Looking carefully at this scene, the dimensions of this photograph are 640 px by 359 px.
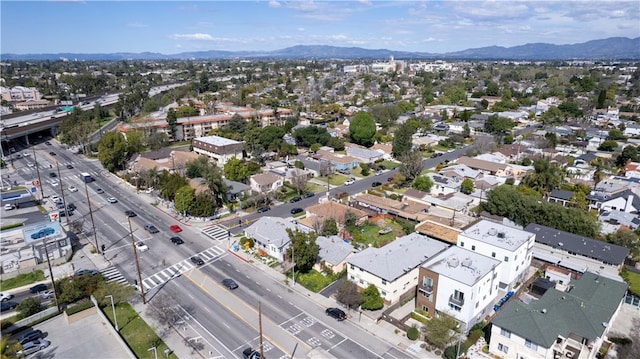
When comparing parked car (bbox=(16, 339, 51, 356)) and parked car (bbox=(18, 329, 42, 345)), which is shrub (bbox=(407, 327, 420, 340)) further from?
parked car (bbox=(18, 329, 42, 345))

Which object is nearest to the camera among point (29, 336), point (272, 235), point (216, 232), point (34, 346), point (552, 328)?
point (552, 328)

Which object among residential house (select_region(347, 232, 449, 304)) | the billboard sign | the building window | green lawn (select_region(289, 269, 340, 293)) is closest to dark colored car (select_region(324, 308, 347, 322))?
green lawn (select_region(289, 269, 340, 293))

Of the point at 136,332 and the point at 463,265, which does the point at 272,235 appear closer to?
the point at 136,332

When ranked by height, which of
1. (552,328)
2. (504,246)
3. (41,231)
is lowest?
(552,328)

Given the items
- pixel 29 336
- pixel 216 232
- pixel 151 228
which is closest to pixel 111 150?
pixel 151 228

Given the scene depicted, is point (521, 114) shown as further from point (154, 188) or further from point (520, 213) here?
point (154, 188)

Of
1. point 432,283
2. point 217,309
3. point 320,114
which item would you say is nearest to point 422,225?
point 432,283
